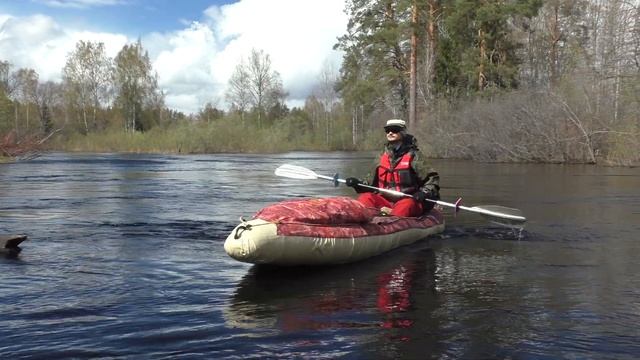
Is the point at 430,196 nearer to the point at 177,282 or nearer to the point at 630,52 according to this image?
the point at 177,282

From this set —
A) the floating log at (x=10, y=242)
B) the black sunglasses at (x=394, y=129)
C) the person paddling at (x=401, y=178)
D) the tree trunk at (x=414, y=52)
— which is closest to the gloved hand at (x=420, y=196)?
the person paddling at (x=401, y=178)

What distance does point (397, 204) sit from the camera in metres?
8.03

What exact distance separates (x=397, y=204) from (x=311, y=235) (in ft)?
7.78

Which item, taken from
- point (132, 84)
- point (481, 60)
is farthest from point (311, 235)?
point (132, 84)

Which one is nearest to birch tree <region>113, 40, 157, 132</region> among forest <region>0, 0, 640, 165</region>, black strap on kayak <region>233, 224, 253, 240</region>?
forest <region>0, 0, 640, 165</region>

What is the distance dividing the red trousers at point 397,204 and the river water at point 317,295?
0.50 m

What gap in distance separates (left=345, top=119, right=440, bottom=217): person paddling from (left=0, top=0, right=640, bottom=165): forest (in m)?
5.16

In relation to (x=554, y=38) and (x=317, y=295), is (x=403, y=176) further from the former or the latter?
(x=554, y=38)

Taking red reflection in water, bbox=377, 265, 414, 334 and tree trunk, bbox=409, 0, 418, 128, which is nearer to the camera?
red reflection in water, bbox=377, 265, 414, 334

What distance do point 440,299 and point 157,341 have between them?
96.7 inches

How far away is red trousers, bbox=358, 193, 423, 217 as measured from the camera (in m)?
7.95

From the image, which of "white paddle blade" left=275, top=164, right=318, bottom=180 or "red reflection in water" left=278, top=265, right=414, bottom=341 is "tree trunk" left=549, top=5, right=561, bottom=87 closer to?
"white paddle blade" left=275, top=164, right=318, bottom=180

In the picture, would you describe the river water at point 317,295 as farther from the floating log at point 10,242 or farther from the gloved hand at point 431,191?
the gloved hand at point 431,191

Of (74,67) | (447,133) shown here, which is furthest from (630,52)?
(74,67)
